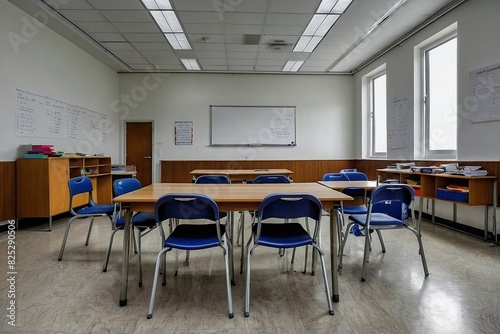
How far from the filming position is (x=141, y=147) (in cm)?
720

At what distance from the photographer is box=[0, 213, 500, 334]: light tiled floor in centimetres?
169

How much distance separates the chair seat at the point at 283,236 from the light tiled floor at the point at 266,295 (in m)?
0.45

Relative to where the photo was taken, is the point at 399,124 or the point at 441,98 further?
the point at 399,124

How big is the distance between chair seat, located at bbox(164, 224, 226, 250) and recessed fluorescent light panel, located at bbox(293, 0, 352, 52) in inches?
142

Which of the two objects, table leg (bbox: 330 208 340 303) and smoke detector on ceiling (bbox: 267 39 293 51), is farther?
smoke detector on ceiling (bbox: 267 39 293 51)

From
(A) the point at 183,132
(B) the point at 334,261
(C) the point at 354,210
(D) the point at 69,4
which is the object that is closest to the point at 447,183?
(C) the point at 354,210

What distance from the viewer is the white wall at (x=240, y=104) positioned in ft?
23.5

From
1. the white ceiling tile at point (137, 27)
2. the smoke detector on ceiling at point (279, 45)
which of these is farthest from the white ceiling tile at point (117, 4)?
the smoke detector on ceiling at point (279, 45)

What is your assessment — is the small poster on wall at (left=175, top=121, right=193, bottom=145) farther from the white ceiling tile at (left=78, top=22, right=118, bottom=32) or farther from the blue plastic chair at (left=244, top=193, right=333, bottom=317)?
the blue plastic chair at (left=244, top=193, right=333, bottom=317)

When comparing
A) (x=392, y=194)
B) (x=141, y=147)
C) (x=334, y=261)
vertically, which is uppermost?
(x=141, y=147)

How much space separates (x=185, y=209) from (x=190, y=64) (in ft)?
18.2

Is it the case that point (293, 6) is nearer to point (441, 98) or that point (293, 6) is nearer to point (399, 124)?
point (441, 98)

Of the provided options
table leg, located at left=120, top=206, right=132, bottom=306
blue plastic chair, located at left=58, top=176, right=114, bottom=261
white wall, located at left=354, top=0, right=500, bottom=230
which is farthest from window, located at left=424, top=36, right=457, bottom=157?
blue plastic chair, located at left=58, top=176, right=114, bottom=261

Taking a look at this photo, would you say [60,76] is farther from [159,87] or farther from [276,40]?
[276,40]
